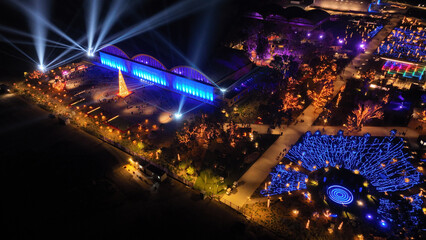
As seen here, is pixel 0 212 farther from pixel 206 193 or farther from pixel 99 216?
pixel 206 193

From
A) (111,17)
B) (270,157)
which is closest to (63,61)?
(111,17)

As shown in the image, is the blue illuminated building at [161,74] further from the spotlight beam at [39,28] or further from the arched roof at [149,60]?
the spotlight beam at [39,28]

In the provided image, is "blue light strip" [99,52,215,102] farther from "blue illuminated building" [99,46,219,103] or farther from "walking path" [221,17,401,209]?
"walking path" [221,17,401,209]

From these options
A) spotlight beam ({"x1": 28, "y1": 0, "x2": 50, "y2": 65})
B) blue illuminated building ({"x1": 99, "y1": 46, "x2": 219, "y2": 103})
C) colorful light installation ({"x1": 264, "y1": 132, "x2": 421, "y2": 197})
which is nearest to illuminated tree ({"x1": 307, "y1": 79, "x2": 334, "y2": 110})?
colorful light installation ({"x1": 264, "y1": 132, "x2": 421, "y2": 197})

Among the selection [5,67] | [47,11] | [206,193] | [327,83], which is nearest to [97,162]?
[206,193]

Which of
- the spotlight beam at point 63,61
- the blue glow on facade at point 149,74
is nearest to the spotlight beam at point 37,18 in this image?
the spotlight beam at point 63,61

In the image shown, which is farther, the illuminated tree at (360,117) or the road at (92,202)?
the illuminated tree at (360,117)
